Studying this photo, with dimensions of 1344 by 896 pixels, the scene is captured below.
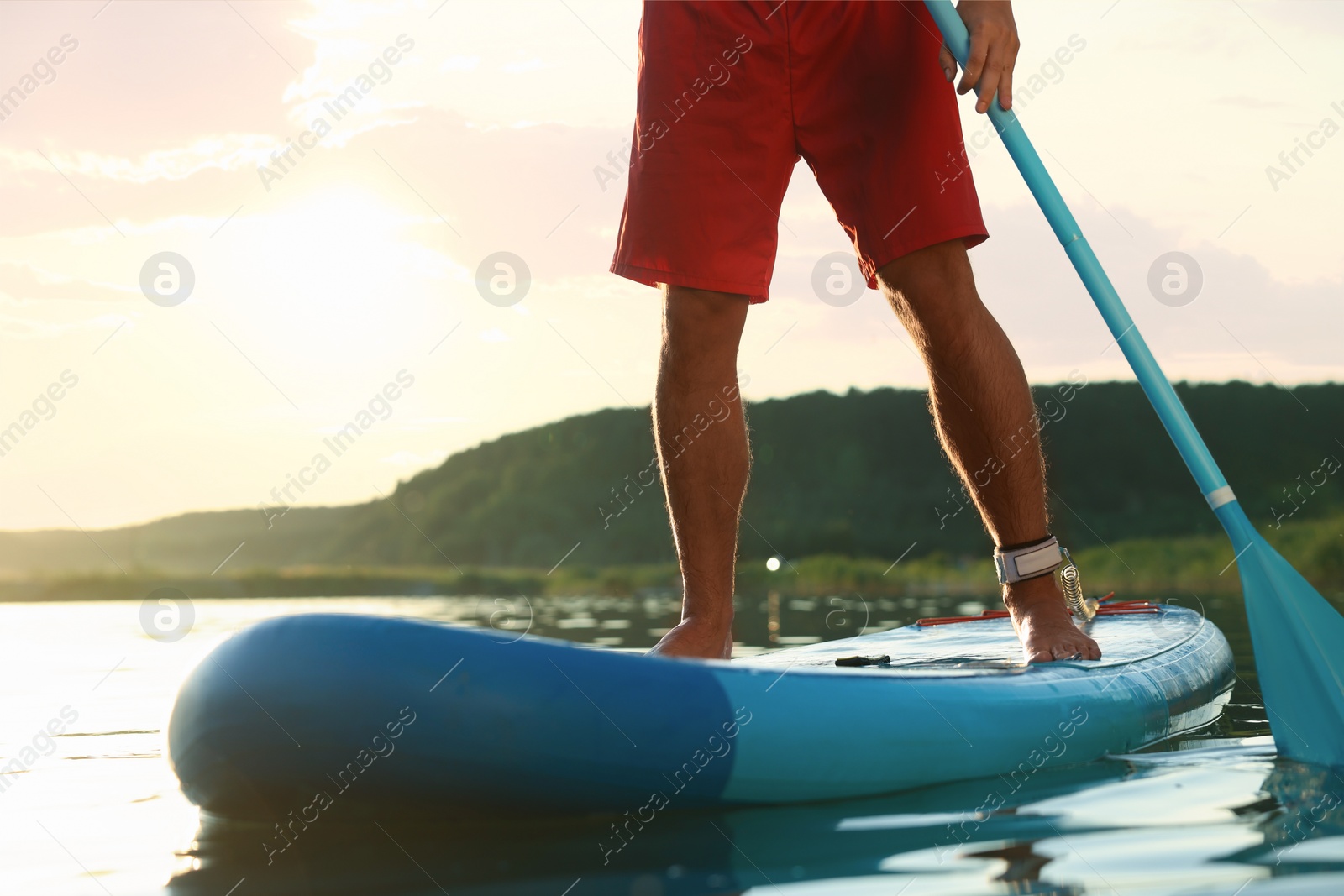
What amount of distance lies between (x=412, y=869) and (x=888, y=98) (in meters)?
1.79

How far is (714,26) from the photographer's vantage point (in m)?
2.32

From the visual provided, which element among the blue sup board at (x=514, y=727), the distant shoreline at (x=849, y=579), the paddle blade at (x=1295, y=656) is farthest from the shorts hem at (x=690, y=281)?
the distant shoreline at (x=849, y=579)

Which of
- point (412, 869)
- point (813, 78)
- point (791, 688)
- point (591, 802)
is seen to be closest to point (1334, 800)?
point (791, 688)

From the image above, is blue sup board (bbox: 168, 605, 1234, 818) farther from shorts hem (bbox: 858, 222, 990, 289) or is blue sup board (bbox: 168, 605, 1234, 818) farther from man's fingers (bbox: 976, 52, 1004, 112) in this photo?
man's fingers (bbox: 976, 52, 1004, 112)

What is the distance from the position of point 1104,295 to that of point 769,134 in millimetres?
875

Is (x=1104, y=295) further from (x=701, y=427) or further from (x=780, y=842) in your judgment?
(x=780, y=842)

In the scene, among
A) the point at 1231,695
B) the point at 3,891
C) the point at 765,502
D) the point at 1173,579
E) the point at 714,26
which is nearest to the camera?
the point at 3,891

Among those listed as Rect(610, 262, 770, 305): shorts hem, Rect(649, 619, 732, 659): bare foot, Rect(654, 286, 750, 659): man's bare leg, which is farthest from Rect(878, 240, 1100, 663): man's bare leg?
Rect(649, 619, 732, 659): bare foot

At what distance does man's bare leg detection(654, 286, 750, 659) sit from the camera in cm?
233

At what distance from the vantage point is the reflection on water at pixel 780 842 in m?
1.25

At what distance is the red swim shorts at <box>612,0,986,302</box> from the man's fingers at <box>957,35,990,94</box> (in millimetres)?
61

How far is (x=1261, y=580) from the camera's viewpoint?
7.64 ft

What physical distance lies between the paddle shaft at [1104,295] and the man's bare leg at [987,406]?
0.99 ft

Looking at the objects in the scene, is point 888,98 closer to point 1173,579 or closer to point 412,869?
point 412,869
